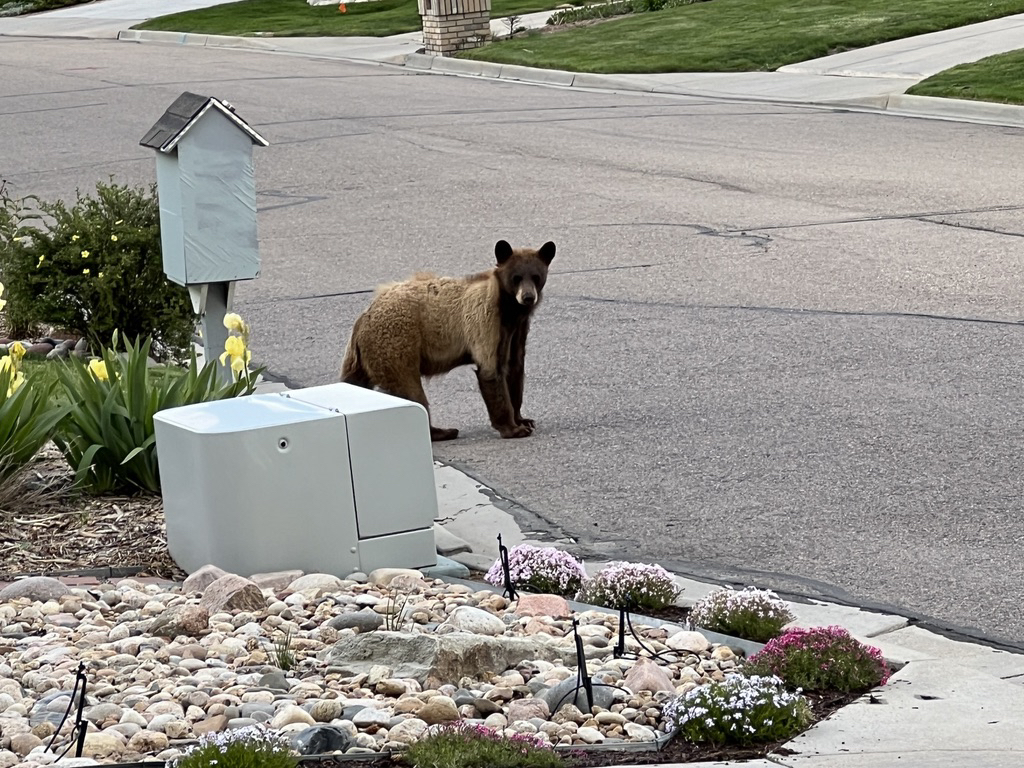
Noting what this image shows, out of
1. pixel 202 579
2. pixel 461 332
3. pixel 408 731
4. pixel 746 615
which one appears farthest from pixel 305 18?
pixel 408 731

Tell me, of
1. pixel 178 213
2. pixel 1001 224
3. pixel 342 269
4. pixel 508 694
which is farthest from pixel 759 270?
pixel 508 694

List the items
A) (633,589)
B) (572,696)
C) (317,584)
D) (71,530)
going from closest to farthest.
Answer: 1. (572,696)
2. (633,589)
3. (317,584)
4. (71,530)

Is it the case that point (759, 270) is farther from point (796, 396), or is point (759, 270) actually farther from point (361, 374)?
point (361, 374)

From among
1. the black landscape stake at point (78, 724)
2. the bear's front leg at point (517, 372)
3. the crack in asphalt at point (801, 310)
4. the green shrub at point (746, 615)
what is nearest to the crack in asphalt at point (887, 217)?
the crack in asphalt at point (801, 310)

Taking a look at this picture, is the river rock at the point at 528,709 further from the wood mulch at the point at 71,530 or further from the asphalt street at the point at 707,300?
the wood mulch at the point at 71,530

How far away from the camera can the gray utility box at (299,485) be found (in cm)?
588

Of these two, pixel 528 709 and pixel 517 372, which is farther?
pixel 517 372

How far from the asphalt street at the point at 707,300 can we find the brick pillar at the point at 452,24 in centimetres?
556

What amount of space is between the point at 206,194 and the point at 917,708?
4165mm

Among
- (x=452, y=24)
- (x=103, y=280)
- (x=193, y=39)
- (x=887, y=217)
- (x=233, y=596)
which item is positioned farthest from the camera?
(x=193, y=39)

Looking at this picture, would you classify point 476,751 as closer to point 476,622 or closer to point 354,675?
point 354,675

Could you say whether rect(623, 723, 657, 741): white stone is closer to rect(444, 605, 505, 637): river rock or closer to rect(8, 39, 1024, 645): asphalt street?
rect(444, 605, 505, 637): river rock

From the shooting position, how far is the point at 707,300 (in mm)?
11289

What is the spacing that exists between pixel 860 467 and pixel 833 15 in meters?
21.3
